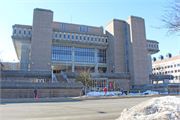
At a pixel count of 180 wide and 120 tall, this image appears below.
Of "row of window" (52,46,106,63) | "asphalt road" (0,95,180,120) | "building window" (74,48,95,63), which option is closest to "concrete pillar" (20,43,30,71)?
"row of window" (52,46,106,63)

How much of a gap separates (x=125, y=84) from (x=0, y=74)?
32.1 meters

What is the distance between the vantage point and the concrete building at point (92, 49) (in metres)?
42.4

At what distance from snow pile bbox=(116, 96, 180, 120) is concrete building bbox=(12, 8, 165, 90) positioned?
3253cm

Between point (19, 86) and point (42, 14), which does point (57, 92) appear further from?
point (42, 14)

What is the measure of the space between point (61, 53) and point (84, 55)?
7.59 m

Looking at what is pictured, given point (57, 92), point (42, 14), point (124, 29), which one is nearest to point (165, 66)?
point (124, 29)

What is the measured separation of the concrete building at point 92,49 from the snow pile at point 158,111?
32534mm

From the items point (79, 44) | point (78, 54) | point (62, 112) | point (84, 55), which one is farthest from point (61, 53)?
point (62, 112)

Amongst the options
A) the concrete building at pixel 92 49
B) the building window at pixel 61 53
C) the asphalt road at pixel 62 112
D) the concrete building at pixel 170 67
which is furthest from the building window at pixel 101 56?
the concrete building at pixel 170 67

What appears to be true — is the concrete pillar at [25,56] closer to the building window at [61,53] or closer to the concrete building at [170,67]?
the building window at [61,53]

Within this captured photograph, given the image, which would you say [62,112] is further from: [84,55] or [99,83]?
[84,55]

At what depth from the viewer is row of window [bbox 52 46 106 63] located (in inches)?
Result: 1876

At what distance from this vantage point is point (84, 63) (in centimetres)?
4934

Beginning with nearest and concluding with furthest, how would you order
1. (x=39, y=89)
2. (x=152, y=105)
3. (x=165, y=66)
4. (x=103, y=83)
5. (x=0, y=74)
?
(x=152, y=105) → (x=39, y=89) → (x=0, y=74) → (x=103, y=83) → (x=165, y=66)
